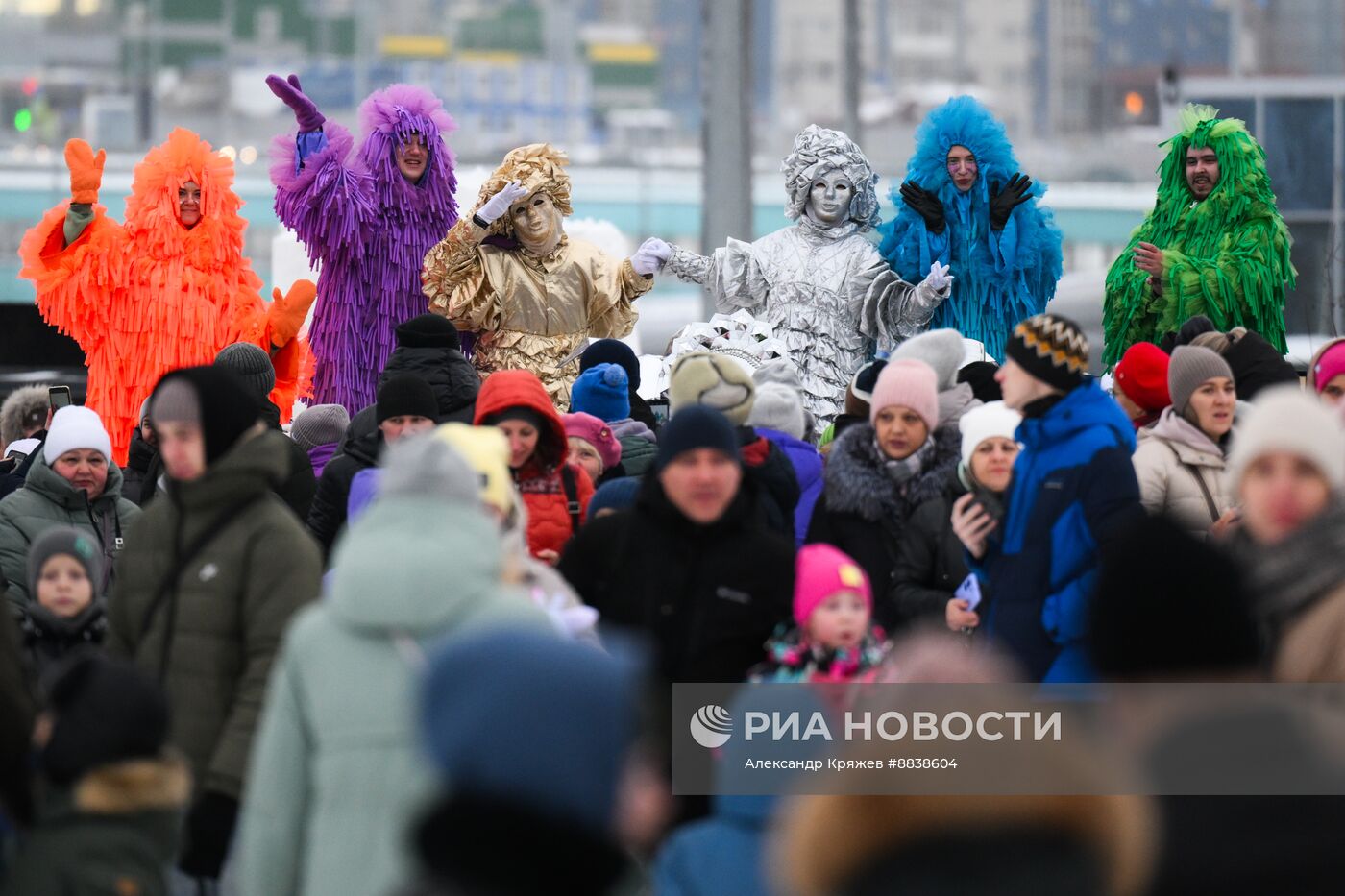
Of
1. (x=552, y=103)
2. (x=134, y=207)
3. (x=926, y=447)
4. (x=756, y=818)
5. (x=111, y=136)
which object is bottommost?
(x=756, y=818)

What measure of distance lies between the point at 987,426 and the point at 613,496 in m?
1.00

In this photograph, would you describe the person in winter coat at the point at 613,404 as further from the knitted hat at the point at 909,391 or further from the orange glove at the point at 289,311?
the orange glove at the point at 289,311

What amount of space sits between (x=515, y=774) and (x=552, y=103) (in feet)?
286

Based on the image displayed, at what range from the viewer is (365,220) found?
8984mm

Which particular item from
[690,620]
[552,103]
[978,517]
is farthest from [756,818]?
[552,103]

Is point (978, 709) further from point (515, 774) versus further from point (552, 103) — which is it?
point (552, 103)

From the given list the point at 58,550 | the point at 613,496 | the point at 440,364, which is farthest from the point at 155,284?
the point at 58,550

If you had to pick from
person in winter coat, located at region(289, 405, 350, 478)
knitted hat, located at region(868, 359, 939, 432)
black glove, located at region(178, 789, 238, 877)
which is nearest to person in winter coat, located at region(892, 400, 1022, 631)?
knitted hat, located at region(868, 359, 939, 432)

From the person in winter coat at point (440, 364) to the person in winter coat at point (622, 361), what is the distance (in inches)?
19.2

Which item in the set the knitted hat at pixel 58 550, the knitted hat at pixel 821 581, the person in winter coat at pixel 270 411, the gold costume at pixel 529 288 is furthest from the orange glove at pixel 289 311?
the knitted hat at pixel 821 581

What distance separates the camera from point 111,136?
39688mm

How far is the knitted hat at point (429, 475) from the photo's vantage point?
386 cm

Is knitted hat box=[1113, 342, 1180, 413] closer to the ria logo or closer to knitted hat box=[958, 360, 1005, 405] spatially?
knitted hat box=[958, 360, 1005, 405]

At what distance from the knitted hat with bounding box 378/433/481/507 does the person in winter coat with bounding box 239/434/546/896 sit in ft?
0.08
